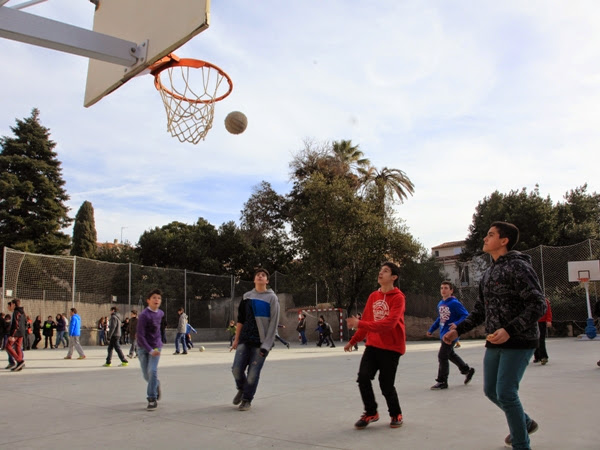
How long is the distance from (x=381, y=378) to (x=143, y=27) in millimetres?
4489

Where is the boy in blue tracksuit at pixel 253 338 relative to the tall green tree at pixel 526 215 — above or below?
below

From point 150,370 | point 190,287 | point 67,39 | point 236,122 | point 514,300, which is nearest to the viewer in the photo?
point 514,300

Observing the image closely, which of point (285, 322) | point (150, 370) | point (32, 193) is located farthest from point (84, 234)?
point (150, 370)

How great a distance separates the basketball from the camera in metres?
10.2

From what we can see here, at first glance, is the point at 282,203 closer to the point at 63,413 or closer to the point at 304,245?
the point at 304,245

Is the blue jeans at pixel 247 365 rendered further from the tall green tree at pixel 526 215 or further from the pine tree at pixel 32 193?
the pine tree at pixel 32 193

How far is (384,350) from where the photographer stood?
5.53 meters

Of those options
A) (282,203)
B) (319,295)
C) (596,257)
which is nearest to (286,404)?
(596,257)

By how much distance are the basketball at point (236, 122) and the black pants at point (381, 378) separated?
6131mm

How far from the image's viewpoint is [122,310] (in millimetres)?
24812

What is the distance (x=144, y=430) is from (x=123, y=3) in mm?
4693

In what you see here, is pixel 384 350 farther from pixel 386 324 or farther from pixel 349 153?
pixel 349 153

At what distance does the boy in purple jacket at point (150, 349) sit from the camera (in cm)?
666

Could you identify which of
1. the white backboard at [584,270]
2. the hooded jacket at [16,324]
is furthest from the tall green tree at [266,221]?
the hooded jacket at [16,324]
